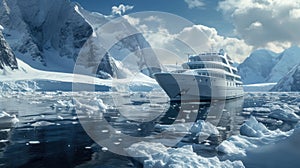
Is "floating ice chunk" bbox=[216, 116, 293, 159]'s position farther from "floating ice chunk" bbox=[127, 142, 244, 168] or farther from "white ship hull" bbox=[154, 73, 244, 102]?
"white ship hull" bbox=[154, 73, 244, 102]

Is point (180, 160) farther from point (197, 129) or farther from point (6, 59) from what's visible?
point (6, 59)

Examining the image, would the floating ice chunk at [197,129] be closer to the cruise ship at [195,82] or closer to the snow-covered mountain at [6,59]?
the cruise ship at [195,82]

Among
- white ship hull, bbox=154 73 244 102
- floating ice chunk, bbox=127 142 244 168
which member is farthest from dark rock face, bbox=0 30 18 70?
floating ice chunk, bbox=127 142 244 168

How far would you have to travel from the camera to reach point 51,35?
193m

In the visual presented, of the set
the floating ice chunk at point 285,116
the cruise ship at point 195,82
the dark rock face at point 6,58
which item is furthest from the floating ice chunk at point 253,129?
the dark rock face at point 6,58

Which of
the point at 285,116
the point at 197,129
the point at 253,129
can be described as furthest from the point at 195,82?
the point at 253,129

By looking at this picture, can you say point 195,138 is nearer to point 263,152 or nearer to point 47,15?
point 263,152

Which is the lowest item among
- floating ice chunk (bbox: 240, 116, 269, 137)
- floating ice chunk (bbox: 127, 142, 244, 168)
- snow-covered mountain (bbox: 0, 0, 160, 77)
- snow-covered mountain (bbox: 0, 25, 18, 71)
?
floating ice chunk (bbox: 127, 142, 244, 168)

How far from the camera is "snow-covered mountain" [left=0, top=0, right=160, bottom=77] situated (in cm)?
16388

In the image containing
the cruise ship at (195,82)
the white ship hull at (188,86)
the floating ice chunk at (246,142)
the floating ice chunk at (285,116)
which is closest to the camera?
the floating ice chunk at (246,142)

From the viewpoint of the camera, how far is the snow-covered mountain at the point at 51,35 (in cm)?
16388

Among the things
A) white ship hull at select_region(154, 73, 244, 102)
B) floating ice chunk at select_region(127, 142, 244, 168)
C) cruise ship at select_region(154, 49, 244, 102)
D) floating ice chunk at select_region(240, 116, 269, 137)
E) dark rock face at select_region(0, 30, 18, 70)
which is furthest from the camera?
dark rock face at select_region(0, 30, 18, 70)

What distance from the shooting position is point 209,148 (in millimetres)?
13547

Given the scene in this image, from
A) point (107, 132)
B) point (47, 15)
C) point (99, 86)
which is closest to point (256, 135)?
point (107, 132)
